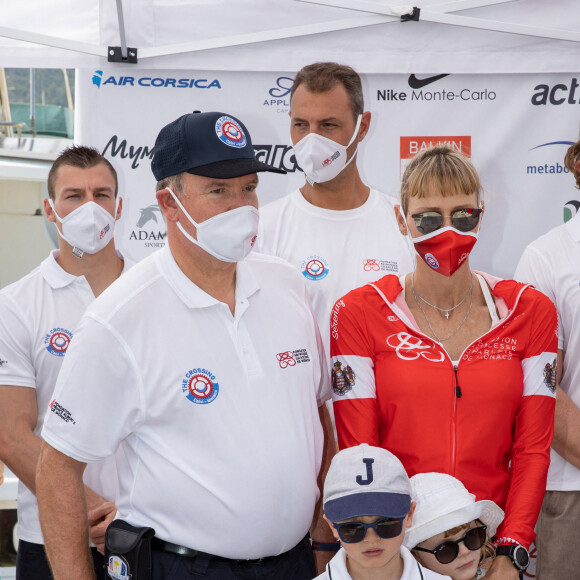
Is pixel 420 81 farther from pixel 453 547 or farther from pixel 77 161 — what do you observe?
pixel 453 547

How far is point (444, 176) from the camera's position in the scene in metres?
2.46

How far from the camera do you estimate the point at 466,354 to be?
7.93 ft

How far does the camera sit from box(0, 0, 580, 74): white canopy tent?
395 centimetres

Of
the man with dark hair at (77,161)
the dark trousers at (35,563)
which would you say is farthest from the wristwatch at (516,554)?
the man with dark hair at (77,161)

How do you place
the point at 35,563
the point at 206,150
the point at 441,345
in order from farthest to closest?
the point at 35,563 → the point at 441,345 → the point at 206,150

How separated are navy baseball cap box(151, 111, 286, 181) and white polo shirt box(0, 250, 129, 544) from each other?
96 cm

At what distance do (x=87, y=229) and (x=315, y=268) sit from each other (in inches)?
35.6

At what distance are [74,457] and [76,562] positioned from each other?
0.28m

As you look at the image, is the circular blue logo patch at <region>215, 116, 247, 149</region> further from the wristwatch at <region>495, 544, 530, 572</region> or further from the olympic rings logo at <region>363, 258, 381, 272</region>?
the wristwatch at <region>495, 544, 530, 572</region>

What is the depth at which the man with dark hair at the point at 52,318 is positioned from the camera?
9.36ft

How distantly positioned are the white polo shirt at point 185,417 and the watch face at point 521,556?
0.62 metres

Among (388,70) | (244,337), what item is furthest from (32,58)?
(244,337)

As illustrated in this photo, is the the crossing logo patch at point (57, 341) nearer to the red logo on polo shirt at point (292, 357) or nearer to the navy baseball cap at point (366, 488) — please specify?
the red logo on polo shirt at point (292, 357)

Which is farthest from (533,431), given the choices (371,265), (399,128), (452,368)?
(399,128)
